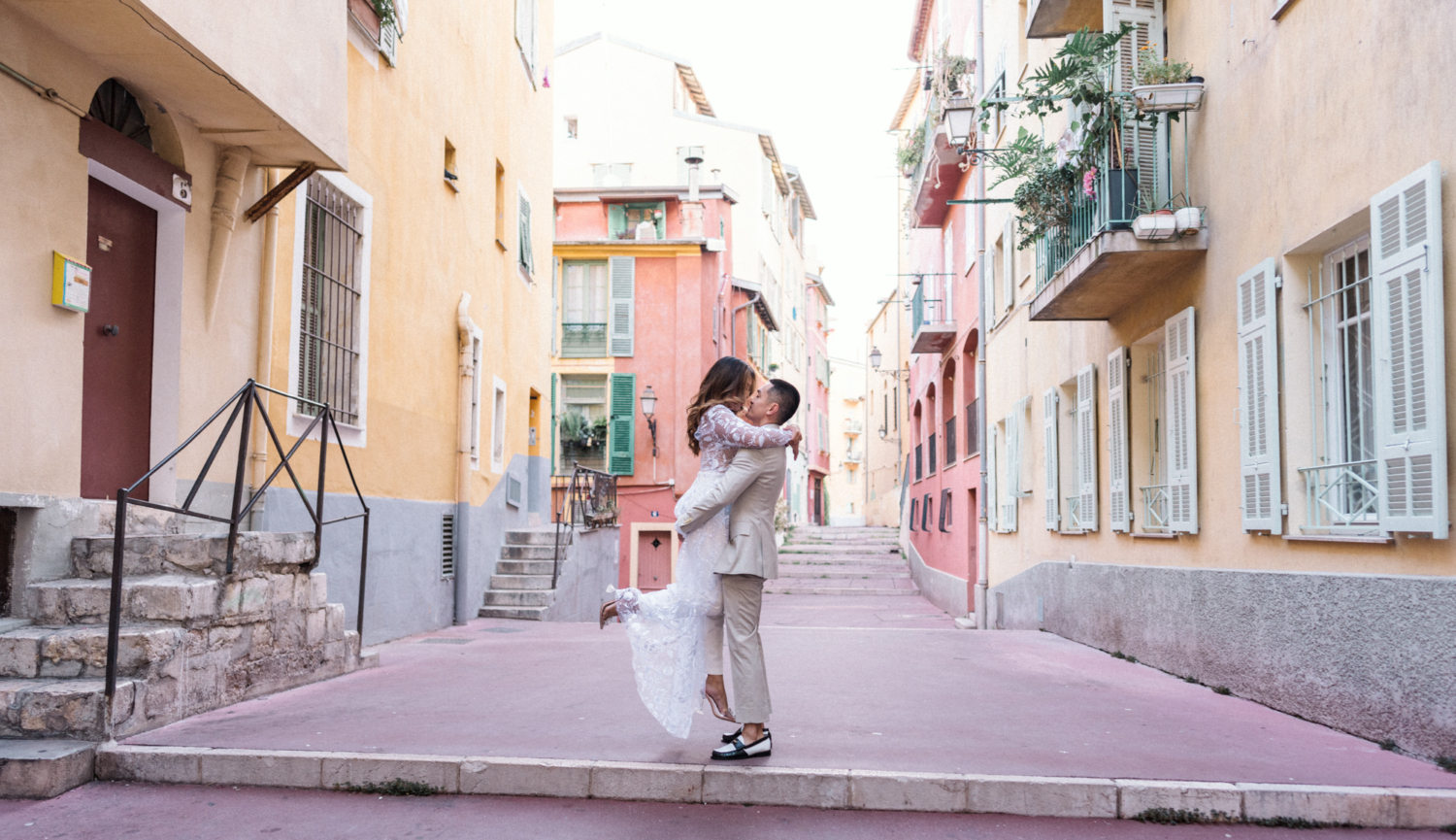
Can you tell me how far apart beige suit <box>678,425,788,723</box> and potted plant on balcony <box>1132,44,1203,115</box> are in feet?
17.9

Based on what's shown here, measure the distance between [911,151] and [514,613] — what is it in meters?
14.1

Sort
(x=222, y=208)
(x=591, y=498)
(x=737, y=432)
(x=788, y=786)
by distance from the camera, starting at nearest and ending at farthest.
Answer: (x=788, y=786) → (x=737, y=432) → (x=222, y=208) → (x=591, y=498)

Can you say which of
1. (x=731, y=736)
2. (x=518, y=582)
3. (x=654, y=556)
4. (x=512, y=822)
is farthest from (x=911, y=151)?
(x=512, y=822)

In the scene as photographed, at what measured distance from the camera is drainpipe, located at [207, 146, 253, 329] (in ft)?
25.2

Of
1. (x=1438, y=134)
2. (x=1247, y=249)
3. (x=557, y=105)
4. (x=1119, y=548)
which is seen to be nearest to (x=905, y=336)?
(x=557, y=105)

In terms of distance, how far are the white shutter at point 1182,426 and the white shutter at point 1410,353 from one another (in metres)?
2.83

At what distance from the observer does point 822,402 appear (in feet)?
189

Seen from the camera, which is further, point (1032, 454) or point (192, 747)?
point (1032, 454)

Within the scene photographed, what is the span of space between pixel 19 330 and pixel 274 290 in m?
2.71

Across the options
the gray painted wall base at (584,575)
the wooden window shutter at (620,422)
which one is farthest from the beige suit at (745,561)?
the wooden window shutter at (620,422)

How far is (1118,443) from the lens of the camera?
10.8m

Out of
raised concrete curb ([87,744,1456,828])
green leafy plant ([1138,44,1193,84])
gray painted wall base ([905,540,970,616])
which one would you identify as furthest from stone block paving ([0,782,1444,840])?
gray painted wall base ([905,540,970,616])

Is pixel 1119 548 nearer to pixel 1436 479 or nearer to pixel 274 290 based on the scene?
pixel 1436 479

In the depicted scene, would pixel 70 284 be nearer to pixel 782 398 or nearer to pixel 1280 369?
pixel 782 398
